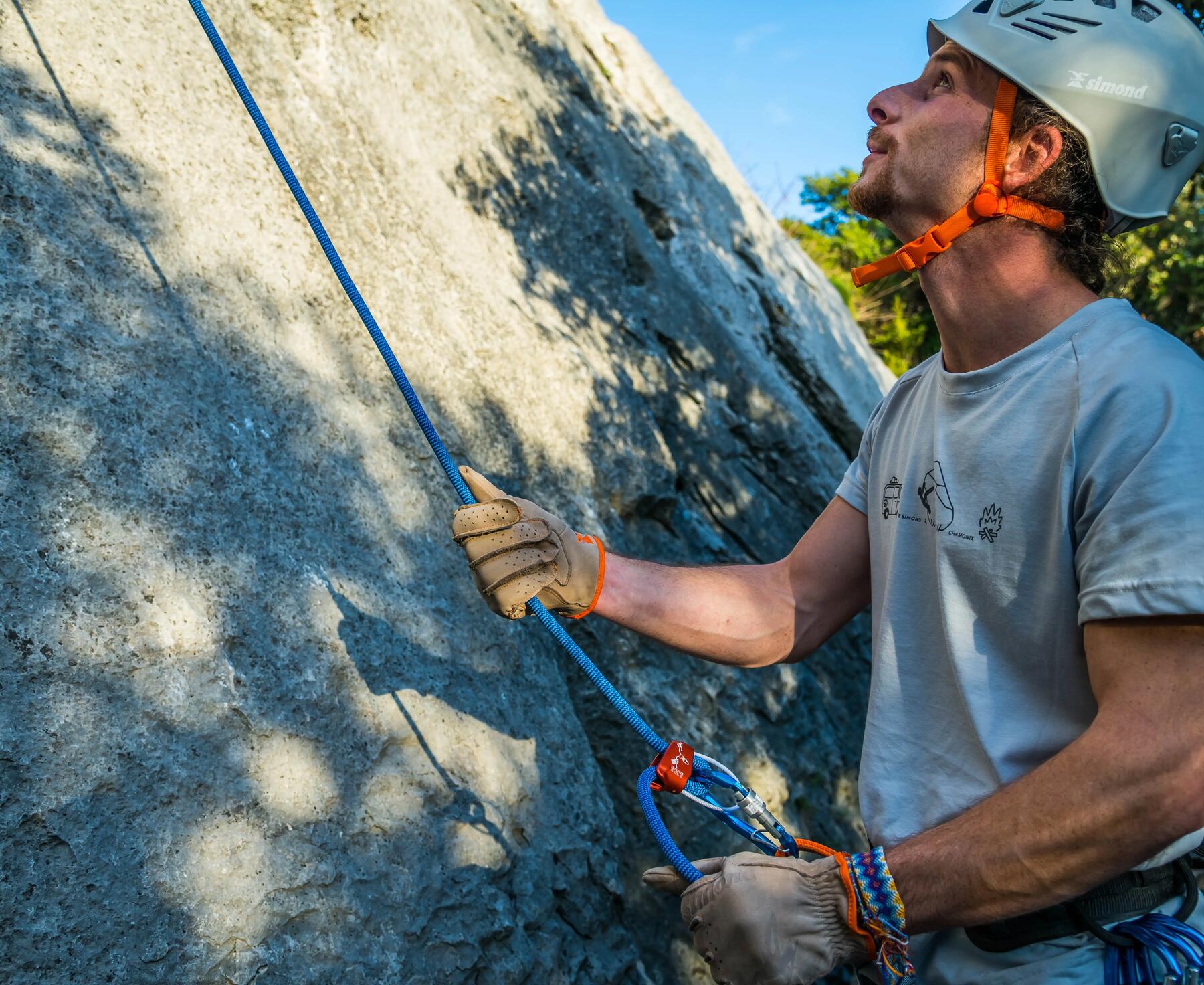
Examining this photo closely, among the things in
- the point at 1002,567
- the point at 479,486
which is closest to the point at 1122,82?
the point at 1002,567

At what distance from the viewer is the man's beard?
6.43 ft

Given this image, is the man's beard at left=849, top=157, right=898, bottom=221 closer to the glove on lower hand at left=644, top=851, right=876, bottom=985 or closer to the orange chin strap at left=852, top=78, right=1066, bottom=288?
the orange chin strap at left=852, top=78, right=1066, bottom=288

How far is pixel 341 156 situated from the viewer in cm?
290

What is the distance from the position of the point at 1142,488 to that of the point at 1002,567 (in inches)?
12.6

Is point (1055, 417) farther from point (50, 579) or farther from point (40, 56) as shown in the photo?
point (40, 56)

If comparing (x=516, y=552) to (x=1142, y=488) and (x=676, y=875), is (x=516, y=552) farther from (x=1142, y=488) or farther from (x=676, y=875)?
(x=1142, y=488)

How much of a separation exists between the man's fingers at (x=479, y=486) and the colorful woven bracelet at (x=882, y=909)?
95 cm

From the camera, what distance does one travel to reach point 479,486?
1906 mm

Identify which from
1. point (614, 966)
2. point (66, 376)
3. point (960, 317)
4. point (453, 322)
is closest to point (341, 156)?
point (453, 322)

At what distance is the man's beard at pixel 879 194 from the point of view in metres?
1.96

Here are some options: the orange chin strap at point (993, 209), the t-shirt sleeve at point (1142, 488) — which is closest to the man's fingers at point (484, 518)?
the orange chin strap at point (993, 209)

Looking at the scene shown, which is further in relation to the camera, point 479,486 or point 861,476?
point 861,476

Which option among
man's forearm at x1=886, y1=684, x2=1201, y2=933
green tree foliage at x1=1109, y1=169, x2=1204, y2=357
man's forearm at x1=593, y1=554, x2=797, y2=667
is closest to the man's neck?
man's forearm at x1=593, y1=554, x2=797, y2=667

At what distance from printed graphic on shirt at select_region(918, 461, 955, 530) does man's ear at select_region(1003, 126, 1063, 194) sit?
1.93ft
